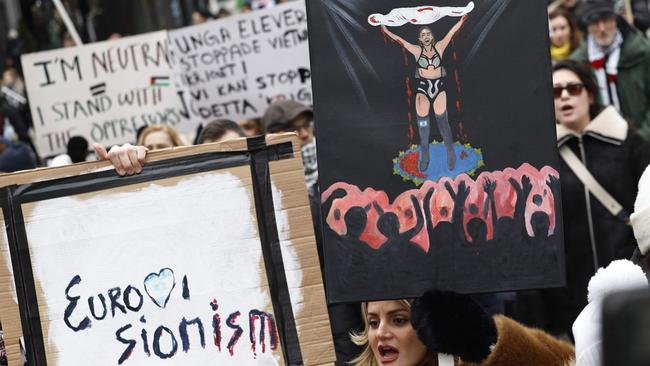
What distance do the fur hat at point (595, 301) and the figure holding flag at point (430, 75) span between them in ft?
2.35

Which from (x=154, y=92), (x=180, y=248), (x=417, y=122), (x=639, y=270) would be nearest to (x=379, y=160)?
(x=417, y=122)

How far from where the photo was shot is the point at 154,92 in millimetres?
8930

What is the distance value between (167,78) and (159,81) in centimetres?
6

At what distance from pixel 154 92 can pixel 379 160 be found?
219 inches

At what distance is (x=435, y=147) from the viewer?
3.56 metres

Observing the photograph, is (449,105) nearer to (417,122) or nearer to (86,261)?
(417,122)

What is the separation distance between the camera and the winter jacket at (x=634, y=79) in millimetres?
8734

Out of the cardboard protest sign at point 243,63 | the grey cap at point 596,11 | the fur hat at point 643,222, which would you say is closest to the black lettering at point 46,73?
the cardboard protest sign at point 243,63

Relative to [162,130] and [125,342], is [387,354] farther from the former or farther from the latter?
[162,130]

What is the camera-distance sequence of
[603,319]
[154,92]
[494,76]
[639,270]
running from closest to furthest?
[603,319] < [639,270] < [494,76] < [154,92]

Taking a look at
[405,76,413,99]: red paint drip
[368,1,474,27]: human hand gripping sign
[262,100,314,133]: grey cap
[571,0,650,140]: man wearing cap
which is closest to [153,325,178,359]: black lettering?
[405,76,413,99]: red paint drip

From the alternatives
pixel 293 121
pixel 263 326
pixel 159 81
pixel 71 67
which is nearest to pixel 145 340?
pixel 263 326

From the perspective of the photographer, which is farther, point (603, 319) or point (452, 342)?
point (452, 342)

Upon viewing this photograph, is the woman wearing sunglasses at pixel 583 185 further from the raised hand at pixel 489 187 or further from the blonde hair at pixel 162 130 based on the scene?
the raised hand at pixel 489 187
